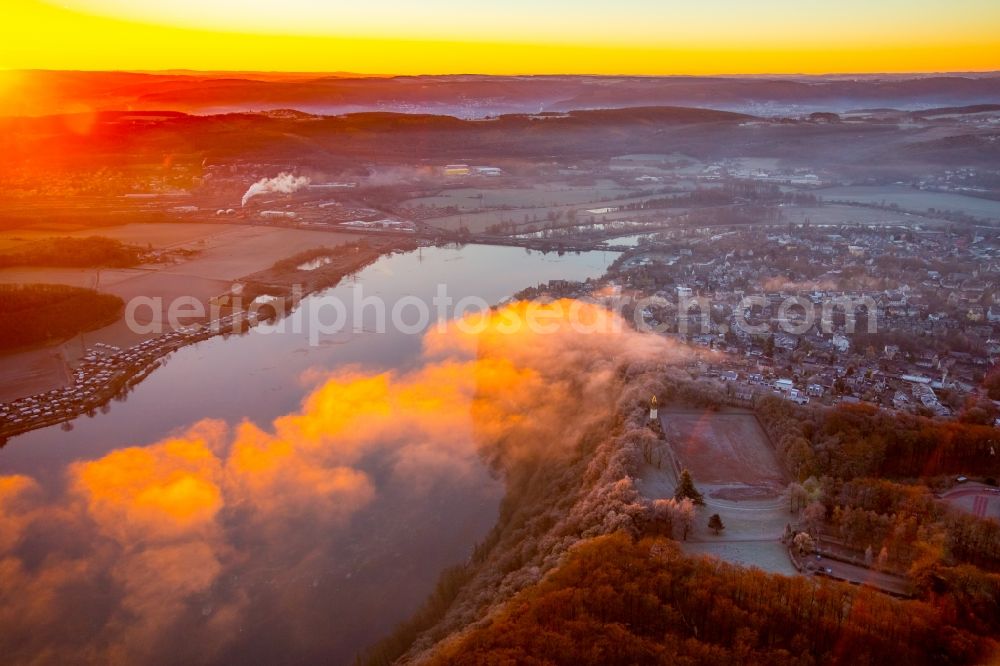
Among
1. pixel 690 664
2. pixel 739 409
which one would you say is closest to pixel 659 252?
pixel 739 409

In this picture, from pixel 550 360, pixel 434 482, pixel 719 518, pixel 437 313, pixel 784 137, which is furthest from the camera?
pixel 784 137

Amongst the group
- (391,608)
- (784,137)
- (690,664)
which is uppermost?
(784,137)

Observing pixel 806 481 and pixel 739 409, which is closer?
pixel 806 481

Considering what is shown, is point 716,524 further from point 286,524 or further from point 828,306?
point 828,306

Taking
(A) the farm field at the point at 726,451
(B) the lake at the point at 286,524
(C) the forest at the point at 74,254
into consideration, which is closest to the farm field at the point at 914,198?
(A) the farm field at the point at 726,451

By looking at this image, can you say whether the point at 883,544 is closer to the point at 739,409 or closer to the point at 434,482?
the point at 739,409

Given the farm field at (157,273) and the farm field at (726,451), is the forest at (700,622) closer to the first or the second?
the farm field at (726,451)

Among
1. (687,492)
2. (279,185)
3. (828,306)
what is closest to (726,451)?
(687,492)
